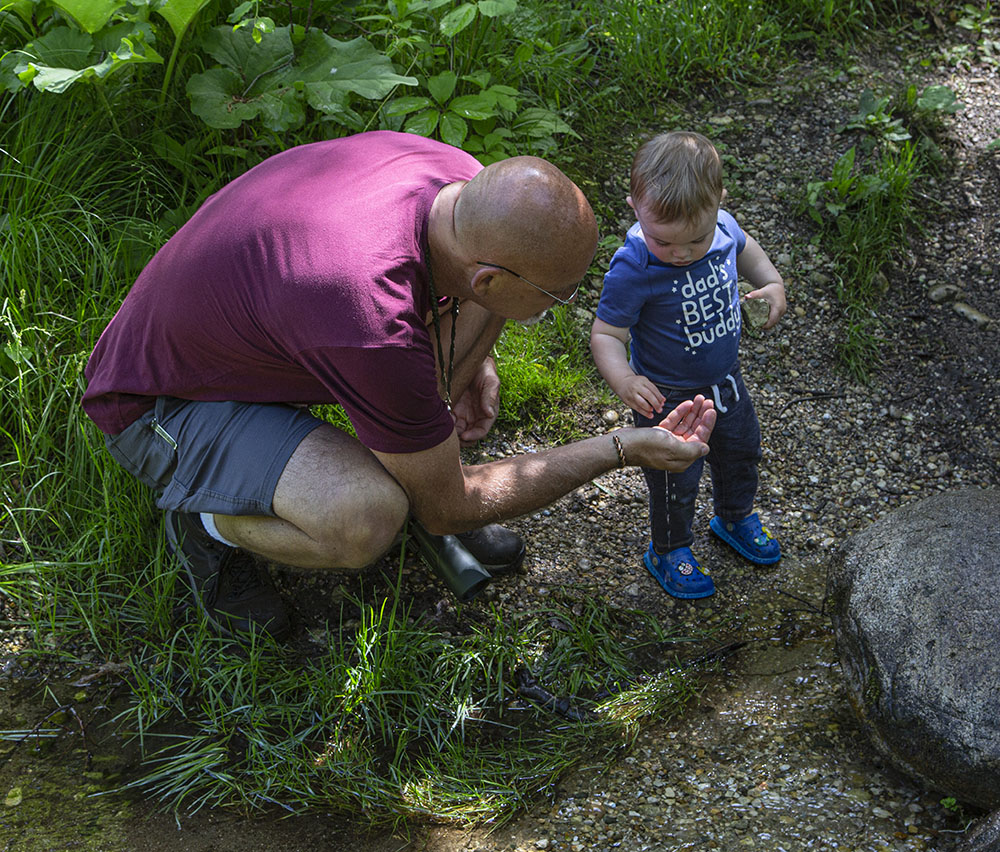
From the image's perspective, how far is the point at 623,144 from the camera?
3844mm

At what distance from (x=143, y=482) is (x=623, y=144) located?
2.26 meters

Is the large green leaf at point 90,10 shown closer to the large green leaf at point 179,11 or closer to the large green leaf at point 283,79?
the large green leaf at point 179,11

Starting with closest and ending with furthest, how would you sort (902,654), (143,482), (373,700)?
(902,654), (373,700), (143,482)

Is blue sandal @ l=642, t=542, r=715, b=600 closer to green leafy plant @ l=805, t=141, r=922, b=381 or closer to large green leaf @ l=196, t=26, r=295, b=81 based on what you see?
green leafy plant @ l=805, t=141, r=922, b=381

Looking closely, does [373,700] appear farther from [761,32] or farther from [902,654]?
[761,32]

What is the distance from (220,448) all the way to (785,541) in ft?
5.24

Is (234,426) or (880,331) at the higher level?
(234,426)

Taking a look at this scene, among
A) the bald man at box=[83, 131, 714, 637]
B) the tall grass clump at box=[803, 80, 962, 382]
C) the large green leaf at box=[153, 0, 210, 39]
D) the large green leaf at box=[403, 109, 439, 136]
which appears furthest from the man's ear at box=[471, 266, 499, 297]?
the tall grass clump at box=[803, 80, 962, 382]

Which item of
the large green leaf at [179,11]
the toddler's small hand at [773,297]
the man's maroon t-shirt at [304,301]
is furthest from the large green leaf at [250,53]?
the toddler's small hand at [773,297]

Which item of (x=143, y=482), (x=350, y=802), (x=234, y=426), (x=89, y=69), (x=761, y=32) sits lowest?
(x=350, y=802)

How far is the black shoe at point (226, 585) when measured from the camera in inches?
100

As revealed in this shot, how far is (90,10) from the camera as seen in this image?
2.82 metres

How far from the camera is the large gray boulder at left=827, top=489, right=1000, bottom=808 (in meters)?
1.89

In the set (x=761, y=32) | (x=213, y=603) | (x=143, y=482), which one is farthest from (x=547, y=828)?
(x=761, y=32)
